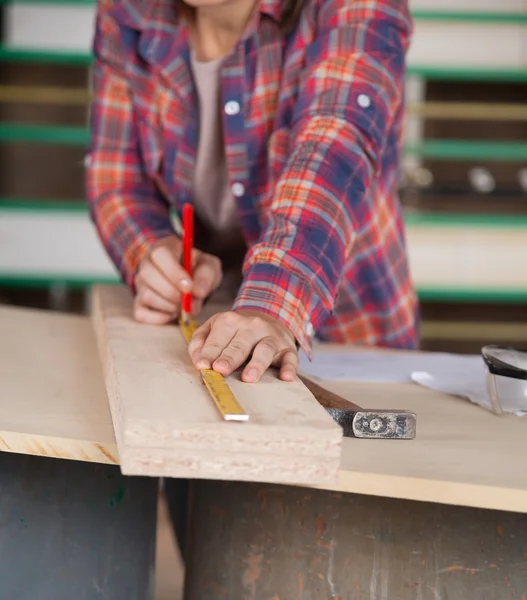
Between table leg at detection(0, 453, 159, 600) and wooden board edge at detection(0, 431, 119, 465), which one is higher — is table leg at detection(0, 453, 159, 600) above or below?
below

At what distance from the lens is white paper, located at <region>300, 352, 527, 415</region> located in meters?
1.46

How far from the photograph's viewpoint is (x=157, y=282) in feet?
5.29

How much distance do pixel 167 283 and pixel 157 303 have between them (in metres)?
0.05

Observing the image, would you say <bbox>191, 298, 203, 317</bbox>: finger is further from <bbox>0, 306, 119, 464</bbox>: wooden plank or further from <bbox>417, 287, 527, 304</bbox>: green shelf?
<bbox>417, 287, 527, 304</bbox>: green shelf

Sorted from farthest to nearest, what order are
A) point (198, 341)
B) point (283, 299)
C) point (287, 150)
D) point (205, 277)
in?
point (287, 150), point (205, 277), point (283, 299), point (198, 341)

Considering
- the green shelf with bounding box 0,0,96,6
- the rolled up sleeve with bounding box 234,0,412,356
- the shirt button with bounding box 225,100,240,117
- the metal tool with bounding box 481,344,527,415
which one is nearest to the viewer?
the metal tool with bounding box 481,344,527,415

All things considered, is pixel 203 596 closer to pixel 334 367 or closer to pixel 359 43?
pixel 334 367

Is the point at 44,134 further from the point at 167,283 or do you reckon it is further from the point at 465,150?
the point at 167,283

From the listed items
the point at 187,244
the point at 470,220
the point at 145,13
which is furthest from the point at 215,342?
the point at 470,220

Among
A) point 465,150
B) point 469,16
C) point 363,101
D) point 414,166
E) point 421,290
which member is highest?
point 363,101

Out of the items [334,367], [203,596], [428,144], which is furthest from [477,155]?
[203,596]

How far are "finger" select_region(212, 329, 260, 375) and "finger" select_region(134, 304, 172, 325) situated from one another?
352mm

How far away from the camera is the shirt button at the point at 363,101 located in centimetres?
161

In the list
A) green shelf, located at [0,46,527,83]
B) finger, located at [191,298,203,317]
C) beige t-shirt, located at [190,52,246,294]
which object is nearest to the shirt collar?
beige t-shirt, located at [190,52,246,294]
